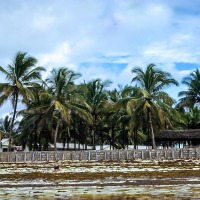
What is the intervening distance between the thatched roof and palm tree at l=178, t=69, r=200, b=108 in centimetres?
398

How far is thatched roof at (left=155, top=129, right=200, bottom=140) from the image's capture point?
4588 cm

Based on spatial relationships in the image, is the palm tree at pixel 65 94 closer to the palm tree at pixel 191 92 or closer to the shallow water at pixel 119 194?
the palm tree at pixel 191 92

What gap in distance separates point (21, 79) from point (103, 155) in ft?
39.4

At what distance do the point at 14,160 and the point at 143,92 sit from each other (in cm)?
1438

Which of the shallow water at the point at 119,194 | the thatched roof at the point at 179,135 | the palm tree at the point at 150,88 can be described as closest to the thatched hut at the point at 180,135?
the thatched roof at the point at 179,135

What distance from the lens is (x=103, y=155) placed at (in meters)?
40.0

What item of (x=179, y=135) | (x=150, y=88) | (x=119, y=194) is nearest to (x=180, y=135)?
(x=179, y=135)

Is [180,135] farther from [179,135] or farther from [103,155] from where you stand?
[103,155]

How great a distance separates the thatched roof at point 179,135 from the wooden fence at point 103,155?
7.77 meters

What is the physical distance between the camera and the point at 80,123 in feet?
174

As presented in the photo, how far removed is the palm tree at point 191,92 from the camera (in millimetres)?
48781

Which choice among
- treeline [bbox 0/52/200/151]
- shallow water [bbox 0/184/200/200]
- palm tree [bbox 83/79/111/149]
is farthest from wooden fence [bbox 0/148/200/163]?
shallow water [bbox 0/184/200/200]

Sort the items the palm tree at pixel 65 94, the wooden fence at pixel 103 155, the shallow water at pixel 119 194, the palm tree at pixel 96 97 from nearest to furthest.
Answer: the shallow water at pixel 119 194 < the wooden fence at pixel 103 155 < the palm tree at pixel 65 94 < the palm tree at pixel 96 97

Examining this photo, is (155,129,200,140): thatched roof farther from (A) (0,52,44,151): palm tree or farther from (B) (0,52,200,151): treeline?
(A) (0,52,44,151): palm tree
